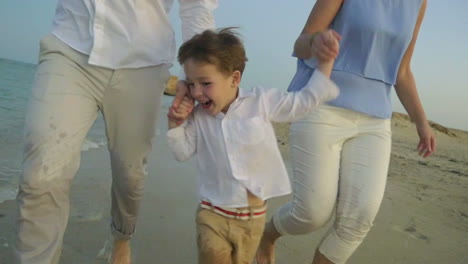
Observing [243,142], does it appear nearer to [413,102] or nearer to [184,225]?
[413,102]

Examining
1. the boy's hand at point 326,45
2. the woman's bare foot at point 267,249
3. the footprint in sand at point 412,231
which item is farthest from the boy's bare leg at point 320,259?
the footprint in sand at point 412,231

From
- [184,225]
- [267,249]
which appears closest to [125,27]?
[267,249]

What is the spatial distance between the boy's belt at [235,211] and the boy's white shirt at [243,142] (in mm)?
35

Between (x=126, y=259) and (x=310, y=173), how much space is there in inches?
50.2

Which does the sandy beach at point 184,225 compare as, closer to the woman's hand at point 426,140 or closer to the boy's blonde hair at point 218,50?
the woman's hand at point 426,140

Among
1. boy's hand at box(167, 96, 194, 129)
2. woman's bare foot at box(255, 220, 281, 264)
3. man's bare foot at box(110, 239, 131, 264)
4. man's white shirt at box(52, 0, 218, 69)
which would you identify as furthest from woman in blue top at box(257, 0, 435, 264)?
man's bare foot at box(110, 239, 131, 264)

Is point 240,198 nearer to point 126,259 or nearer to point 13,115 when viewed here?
point 126,259

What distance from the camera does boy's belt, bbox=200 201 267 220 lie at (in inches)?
93.6

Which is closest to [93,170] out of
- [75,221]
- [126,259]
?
[75,221]

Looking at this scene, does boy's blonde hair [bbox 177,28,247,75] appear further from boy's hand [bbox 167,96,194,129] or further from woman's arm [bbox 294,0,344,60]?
woman's arm [bbox 294,0,344,60]

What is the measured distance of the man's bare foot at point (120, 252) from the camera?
301cm

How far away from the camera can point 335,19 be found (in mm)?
2918

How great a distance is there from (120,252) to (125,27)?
4.57ft

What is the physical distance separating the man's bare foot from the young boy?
828mm
